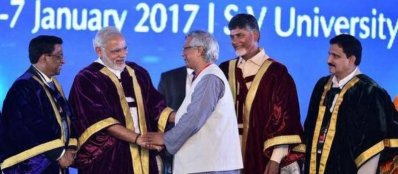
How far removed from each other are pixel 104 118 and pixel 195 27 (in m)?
1.00

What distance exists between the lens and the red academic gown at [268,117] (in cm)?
603

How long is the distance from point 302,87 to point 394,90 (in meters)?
0.56

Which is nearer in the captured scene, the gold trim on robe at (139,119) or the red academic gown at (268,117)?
the gold trim on robe at (139,119)

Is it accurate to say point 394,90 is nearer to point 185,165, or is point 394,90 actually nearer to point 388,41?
point 388,41

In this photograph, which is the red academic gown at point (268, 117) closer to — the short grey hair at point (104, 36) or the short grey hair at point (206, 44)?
the short grey hair at point (206, 44)

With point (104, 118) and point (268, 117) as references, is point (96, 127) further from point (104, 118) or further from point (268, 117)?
point (268, 117)

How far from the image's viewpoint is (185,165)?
224 inches

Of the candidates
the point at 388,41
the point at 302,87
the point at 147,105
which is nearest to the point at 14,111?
the point at 147,105

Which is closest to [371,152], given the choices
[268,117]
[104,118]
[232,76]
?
[268,117]

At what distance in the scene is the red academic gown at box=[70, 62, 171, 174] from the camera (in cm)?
588

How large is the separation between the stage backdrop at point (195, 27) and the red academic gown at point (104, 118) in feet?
1.95

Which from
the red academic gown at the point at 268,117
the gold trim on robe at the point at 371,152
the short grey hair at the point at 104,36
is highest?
the short grey hair at the point at 104,36

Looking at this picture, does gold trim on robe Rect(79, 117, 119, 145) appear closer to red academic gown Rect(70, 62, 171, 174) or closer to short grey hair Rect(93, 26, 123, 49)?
red academic gown Rect(70, 62, 171, 174)

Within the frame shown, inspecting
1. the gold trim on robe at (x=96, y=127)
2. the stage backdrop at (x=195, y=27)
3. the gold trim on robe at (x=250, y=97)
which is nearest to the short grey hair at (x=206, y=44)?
the gold trim on robe at (x=250, y=97)
